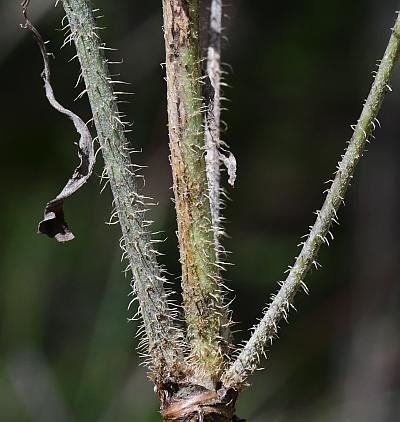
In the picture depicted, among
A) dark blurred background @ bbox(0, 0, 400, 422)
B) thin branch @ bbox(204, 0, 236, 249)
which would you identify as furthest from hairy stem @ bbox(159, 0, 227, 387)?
dark blurred background @ bbox(0, 0, 400, 422)

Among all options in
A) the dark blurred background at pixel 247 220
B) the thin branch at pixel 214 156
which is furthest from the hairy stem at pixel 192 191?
the dark blurred background at pixel 247 220

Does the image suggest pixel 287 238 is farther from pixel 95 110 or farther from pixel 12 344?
pixel 95 110

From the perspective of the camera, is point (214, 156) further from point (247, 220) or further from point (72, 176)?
point (247, 220)

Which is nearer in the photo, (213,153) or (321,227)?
(321,227)

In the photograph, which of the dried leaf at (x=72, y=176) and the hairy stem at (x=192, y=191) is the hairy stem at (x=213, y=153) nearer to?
the hairy stem at (x=192, y=191)

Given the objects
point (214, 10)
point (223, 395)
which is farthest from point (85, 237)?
point (223, 395)

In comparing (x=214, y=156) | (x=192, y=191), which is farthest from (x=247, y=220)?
(x=192, y=191)
